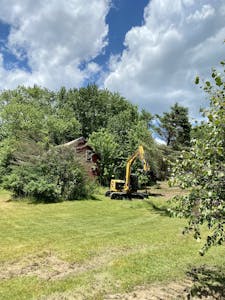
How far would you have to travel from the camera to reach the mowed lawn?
5.02 m

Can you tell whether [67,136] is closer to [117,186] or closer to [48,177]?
[117,186]

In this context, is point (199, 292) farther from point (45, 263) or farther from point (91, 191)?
point (91, 191)

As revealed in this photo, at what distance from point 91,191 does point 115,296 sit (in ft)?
46.9

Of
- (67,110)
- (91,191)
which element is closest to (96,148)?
(91,191)

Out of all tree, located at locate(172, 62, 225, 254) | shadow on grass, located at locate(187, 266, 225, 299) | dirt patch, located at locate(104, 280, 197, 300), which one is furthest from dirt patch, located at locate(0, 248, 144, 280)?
tree, located at locate(172, 62, 225, 254)

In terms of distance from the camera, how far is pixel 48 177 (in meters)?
17.0

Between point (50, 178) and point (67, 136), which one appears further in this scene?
point (67, 136)

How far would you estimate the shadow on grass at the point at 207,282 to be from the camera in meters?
4.82

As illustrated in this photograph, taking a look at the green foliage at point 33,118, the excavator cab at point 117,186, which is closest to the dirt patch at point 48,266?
the excavator cab at point 117,186

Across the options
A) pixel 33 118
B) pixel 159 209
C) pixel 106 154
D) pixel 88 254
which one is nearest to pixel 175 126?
pixel 106 154

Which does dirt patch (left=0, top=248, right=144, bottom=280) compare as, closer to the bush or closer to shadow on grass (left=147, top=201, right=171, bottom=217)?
shadow on grass (left=147, top=201, right=171, bottom=217)

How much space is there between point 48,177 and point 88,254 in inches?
422

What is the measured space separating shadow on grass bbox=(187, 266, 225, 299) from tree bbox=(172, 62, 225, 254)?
4.41 feet

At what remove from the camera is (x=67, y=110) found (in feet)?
130
